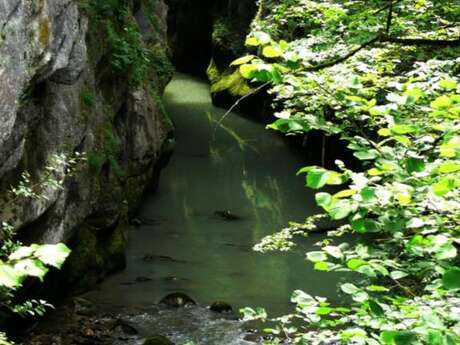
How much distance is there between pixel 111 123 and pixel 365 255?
1012cm

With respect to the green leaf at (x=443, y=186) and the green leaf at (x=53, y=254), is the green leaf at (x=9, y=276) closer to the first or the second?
the green leaf at (x=53, y=254)

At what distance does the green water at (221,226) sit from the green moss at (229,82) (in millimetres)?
1851

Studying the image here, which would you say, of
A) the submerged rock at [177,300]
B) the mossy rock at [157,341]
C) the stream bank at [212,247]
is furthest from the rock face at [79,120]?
the mossy rock at [157,341]

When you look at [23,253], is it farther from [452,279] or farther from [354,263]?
[452,279]

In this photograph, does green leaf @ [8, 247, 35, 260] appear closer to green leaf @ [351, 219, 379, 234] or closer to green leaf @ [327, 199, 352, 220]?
green leaf @ [327, 199, 352, 220]

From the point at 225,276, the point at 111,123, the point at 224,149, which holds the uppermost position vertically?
the point at 111,123

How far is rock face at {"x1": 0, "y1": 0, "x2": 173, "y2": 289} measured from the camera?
23.6 feet

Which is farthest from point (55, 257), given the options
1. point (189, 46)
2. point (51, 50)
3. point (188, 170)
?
point (189, 46)

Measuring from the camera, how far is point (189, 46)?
117 feet

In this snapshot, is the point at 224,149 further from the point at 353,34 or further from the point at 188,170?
the point at 353,34

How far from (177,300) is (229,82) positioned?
58.3 feet

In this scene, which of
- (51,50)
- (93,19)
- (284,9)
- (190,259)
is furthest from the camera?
(190,259)

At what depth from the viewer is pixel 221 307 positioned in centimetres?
1100

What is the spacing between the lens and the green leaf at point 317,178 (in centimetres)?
240
